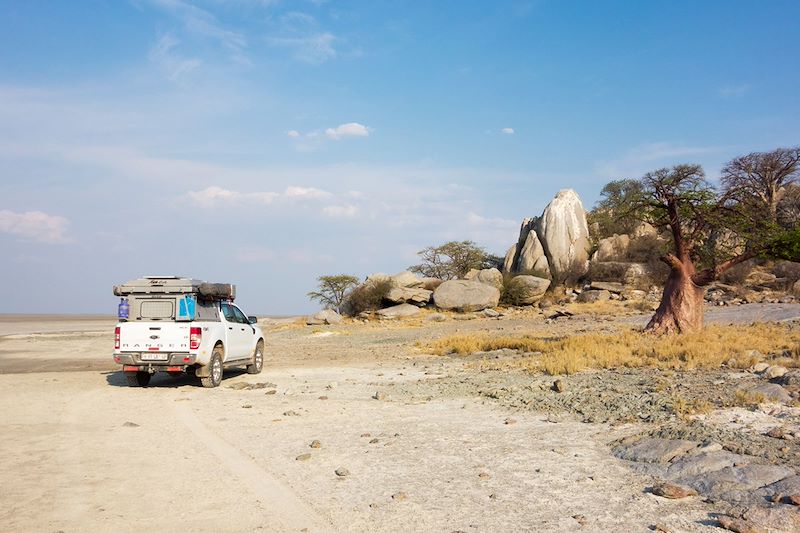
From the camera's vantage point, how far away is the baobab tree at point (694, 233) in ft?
65.4

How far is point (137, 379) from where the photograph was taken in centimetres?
1583

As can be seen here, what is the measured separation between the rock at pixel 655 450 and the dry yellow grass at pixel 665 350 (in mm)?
6391

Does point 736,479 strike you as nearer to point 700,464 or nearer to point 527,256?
point 700,464

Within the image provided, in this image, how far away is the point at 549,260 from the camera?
1934 inches

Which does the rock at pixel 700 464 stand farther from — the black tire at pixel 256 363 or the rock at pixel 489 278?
the rock at pixel 489 278

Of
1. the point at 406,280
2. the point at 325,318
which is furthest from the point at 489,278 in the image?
the point at 325,318

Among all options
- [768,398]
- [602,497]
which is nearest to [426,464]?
[602,497]

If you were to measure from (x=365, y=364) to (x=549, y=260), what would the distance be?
31.7 meters

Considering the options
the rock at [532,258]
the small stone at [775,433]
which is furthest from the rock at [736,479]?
the rock at [532,258]

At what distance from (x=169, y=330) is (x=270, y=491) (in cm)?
896

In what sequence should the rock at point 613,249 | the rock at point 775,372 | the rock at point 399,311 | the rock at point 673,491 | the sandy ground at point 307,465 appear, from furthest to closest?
the rock at point 613,249
the rock at point 399,311
the rock at point 775,372
the rock at point 673,491
the sandy ground at point 307,465

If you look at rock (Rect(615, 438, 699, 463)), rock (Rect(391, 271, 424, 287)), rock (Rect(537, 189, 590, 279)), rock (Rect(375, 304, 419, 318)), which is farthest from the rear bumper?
rock (Rect(537, 189, 590, 279))

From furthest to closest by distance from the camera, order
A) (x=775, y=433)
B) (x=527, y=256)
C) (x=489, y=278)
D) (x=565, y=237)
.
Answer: (x=527, y=256), (x=565, y=237), (x=489, y=278), (x=775, y=433)

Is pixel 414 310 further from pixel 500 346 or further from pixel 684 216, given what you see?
pixel 684 216
